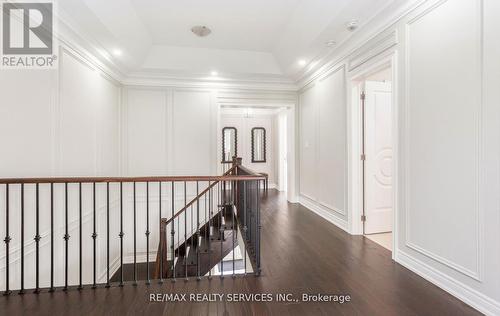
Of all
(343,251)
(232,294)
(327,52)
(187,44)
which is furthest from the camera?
(187,44)

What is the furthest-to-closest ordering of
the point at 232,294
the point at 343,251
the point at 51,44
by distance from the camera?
1. the point at 343,251
2. the point at 51,44
3. the point at 232,294

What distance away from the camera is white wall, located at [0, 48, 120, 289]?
229cm

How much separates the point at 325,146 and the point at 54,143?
3.80 metres

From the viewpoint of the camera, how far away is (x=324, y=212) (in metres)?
4.25

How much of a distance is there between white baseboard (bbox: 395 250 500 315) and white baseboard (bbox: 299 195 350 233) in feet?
3.52

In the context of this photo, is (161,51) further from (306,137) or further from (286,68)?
(306,137)

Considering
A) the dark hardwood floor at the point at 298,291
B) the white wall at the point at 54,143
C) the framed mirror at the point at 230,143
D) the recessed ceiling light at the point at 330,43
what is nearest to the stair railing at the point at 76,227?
the white wall at the point at 54,143

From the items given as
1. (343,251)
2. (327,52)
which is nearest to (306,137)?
(327,52)

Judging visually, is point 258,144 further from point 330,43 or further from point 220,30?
point 330,43

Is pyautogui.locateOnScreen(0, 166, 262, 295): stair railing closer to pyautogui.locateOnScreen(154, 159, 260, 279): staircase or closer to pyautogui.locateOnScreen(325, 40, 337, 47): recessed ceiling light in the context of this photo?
pyautogui.locateOnScreen(154, 159, 260, 279): staircase

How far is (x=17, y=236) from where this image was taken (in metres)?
2.32

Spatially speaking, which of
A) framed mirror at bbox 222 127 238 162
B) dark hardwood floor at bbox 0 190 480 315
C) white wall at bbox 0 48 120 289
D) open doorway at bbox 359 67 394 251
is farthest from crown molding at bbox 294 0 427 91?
framed mirror at bbox 222 127 238 162

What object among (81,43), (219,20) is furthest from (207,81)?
(81,43)

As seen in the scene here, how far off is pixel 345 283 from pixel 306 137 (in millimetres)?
3202
